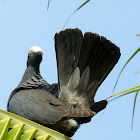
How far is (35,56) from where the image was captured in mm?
4059

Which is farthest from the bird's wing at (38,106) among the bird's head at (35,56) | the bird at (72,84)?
the bird's head at (35,56)

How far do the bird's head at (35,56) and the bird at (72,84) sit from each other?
1.04ft

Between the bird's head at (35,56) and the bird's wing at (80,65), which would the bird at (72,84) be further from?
the bird's head at (35,56)

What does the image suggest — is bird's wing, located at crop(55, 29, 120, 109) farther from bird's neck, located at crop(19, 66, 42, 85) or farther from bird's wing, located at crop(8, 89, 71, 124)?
bird's neck, located at crop(19, 66, 42, 85)

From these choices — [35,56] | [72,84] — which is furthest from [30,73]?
[72,84]

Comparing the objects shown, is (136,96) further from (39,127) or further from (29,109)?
(29,109)

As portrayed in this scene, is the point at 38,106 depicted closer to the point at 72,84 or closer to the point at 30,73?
the point at 72,84

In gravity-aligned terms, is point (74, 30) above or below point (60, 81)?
above

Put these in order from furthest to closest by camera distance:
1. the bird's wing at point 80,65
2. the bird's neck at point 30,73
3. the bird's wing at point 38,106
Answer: the bird's neck at point 30,73 < the bird's wing at point 80,65 < the bird's wing at point 38,106

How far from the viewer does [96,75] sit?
3.72 m

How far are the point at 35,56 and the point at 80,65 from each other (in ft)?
2.13

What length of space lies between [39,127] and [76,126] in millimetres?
1574

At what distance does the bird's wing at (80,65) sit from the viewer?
11.9 ft

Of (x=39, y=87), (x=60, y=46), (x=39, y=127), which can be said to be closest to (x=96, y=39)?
(x=60, y=46)
